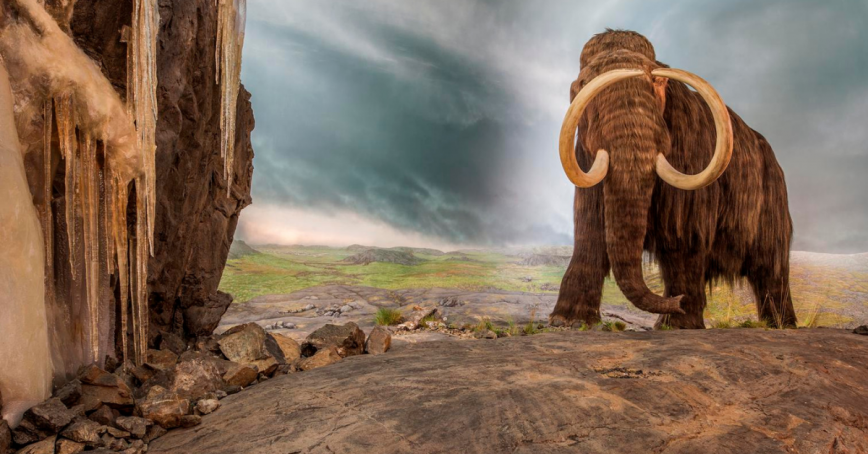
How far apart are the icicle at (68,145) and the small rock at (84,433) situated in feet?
3.20

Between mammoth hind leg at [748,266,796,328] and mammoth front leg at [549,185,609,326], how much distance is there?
7.38 ft

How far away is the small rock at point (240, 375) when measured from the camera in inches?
134

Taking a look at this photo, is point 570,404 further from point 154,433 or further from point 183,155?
point 183,155

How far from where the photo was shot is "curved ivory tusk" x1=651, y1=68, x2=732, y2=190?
14.6 feet

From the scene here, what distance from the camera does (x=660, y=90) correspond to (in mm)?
5301

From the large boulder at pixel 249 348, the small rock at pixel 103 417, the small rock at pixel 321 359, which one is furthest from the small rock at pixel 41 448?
the small rock at pixel 321 359

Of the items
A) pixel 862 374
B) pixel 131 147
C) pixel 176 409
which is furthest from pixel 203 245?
pixel 862 374

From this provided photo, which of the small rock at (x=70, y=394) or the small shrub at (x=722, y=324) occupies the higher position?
Answer: the small shrub at (x=722, y=324)

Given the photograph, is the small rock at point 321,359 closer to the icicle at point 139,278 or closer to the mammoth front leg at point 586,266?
the icicle at point 139,278

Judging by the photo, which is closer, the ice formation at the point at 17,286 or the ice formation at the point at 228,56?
the ice formation at the point at 17,286

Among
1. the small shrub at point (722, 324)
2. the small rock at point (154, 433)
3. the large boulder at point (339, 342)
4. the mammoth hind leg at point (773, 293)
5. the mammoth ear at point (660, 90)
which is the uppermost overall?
the mammoth ear at point (660, 90)

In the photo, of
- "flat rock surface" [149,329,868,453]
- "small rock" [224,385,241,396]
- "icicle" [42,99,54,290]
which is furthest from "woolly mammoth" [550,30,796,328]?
"icicle" [42,99,54,290]

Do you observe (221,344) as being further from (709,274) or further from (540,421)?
(709,274)

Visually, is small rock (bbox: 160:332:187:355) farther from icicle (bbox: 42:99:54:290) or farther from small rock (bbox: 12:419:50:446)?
small rock (bbox: 12:419:50:446)
